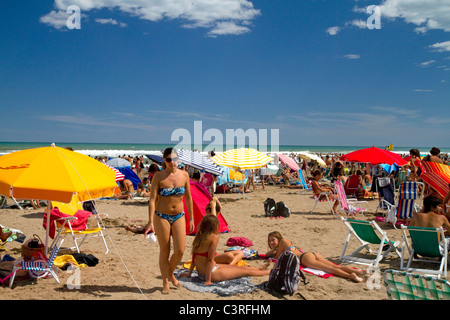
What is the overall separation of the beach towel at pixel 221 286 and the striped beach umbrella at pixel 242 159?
6612 mm

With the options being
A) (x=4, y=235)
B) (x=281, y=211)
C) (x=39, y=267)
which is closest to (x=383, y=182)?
(x=281, y=211)

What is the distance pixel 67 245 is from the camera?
619cm

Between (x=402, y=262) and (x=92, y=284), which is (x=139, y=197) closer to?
(x=92, y=284)

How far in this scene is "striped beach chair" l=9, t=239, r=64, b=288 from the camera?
13.4 feet

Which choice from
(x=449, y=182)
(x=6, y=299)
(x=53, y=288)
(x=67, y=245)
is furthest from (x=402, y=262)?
(x=67, y=245)

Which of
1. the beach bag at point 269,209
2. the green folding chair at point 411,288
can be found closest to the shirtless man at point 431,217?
the green folding chair at point 411,288

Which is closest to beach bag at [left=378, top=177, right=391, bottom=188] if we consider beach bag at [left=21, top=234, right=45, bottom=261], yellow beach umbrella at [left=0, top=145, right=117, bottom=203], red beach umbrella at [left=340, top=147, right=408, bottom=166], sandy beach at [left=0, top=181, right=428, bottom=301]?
sandy beach at [left=0, top=181, right=428, bottom=301]

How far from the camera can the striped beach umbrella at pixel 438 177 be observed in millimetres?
6348

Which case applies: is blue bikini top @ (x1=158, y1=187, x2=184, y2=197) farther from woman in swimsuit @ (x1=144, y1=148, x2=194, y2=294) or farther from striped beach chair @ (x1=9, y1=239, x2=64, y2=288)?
striped beach chair @ (x1=9, y1=239, x2=64, y2=288)

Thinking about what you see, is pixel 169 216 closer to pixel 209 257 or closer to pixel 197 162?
pixel 209 257

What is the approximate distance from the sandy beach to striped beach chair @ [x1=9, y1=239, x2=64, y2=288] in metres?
0.09

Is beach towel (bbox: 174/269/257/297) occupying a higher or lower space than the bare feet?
lower
